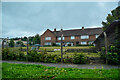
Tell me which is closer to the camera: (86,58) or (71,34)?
(86,58)

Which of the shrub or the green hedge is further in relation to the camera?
the shrub

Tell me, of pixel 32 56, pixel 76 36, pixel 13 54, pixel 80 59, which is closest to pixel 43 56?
pixel 32 56

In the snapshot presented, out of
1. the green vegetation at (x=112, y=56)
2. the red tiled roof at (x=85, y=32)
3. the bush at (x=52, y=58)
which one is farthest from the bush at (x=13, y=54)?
A: the red tiled roof at (x=85, y=32)

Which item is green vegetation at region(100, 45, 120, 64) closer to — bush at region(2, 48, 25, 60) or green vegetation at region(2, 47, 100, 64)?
green vegetation at region(2, 47, 100, 64)

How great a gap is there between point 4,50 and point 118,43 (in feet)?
31.5

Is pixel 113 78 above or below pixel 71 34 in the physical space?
below

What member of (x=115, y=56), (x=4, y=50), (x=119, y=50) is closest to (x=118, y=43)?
(x=119, y=50)

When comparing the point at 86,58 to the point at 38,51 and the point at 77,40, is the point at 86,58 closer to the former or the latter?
the point at 38,51

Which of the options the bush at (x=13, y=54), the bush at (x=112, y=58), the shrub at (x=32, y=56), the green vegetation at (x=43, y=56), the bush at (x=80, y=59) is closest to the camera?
the bush at (x=112, y=58)

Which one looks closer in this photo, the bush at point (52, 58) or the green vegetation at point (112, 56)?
the green vegetation at point (112, 56)

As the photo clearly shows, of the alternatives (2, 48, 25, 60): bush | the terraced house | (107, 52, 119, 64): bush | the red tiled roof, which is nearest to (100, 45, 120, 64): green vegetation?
(107, 52, 119, 64): bush

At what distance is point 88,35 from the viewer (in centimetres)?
3488

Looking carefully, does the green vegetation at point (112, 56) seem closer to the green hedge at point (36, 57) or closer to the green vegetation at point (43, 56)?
the green vegetation at point (43, 56)

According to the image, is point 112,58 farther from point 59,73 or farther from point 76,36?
point 76,36
